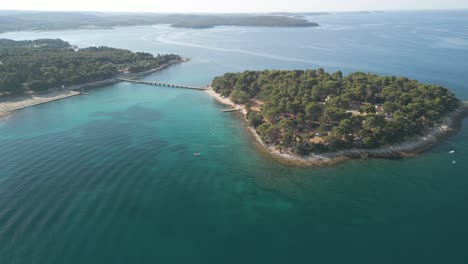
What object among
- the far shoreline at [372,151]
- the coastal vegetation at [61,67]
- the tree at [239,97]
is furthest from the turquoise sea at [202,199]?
the coastal vegetation at [61,67]

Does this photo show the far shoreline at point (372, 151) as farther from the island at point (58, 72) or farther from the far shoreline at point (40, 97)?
the island at point (58, 72)

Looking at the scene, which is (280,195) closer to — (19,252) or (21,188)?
(19,252)

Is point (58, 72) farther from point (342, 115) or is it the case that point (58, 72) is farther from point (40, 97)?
point (342, 115)

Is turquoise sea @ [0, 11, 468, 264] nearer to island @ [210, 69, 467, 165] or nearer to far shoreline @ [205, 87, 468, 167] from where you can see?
far shoreline @ [205, 87, 468, 167]

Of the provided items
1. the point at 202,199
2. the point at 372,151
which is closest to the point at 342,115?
the point at 372,151

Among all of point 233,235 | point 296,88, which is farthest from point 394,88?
point 233,235

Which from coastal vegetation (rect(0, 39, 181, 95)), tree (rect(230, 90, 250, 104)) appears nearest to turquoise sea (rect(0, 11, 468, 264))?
tree (rect(230, 90, 250, 104))

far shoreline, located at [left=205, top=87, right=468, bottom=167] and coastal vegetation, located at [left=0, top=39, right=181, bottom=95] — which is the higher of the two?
coastal vegetation, located at [left=0, top=39, right=181, bottom=95]
